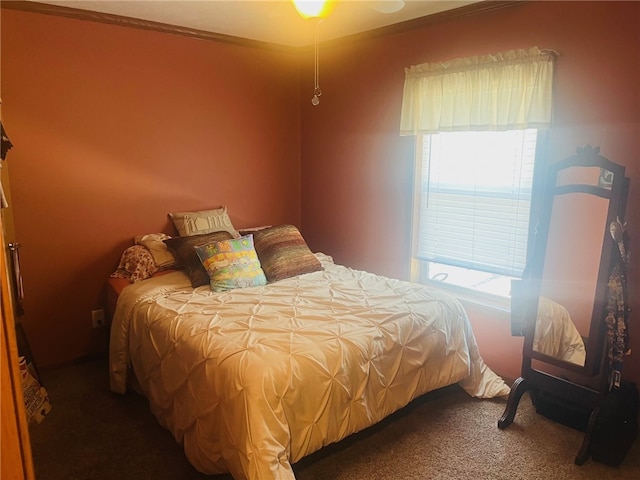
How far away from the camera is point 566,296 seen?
8.66 feet

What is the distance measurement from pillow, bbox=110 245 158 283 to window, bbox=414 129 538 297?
74.1 inches

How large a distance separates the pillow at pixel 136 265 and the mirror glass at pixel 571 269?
2433 mm

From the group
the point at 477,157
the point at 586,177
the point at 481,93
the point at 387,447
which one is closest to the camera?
the point at 387,447

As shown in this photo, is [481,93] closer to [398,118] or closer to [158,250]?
[398,118]

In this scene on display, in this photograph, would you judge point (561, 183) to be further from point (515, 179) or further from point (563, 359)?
point (563, 359)

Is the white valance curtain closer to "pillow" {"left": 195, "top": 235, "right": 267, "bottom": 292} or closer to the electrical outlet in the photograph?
"pillow" {"left": 195, "top": 235, "right": 267, "bottom": 292}

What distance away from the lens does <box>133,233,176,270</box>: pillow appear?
3.27 metres

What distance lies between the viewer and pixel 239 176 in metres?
3.92

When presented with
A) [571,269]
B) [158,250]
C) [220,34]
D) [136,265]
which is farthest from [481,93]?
[136,265]

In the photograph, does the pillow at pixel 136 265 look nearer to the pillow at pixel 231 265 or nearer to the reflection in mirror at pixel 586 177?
the pillow at pixel 231 265

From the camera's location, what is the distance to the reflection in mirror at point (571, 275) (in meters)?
2.54

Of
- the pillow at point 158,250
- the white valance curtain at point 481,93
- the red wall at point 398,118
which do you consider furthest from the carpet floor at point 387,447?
the white valance curtain at point 481,93

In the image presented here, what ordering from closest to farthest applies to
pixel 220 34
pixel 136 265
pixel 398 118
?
pixel 136 265
pixel 398 118
pixel 220 34

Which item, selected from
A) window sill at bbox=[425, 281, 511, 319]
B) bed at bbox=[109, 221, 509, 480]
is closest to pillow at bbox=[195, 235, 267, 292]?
bed at bbox=[109, 221, 509, 480]
